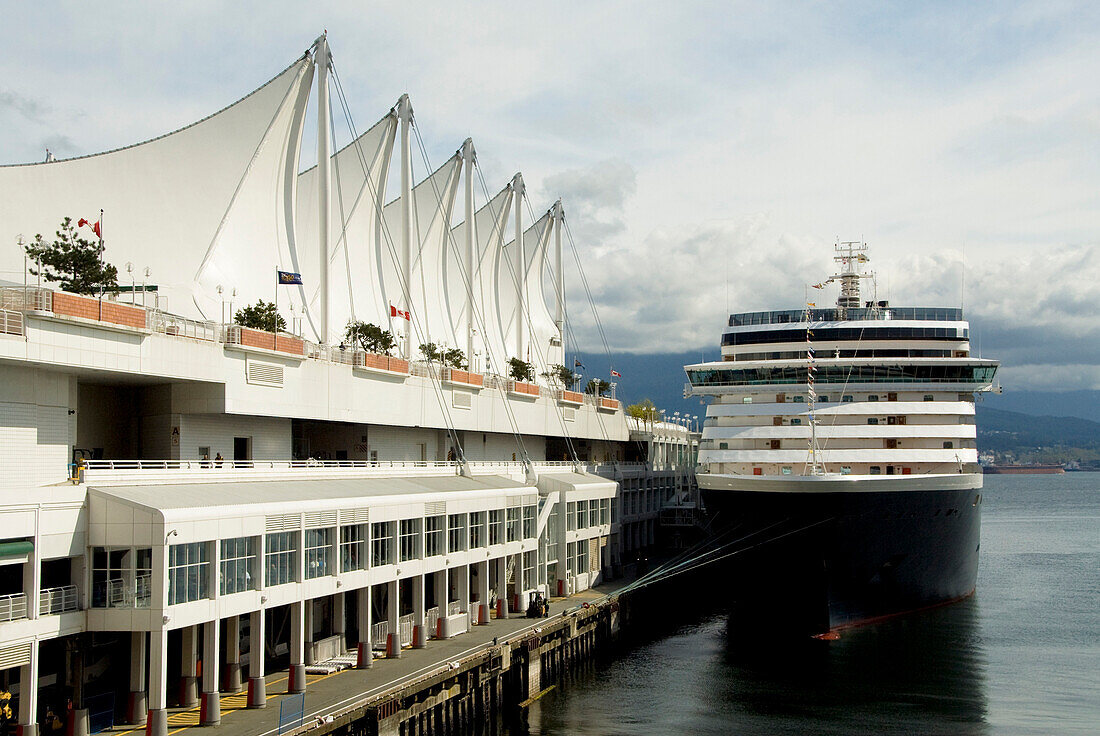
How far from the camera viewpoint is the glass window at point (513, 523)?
48438 mm

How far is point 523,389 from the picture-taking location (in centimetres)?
6469

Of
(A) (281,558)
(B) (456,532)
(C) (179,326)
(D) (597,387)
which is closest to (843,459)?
(B) (456,532)

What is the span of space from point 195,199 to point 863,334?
111 feet

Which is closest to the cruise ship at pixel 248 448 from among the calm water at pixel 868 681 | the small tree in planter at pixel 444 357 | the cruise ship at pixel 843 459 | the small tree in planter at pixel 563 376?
the small tree in planter at pixel 444 357

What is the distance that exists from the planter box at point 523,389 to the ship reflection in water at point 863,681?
62.4 ft

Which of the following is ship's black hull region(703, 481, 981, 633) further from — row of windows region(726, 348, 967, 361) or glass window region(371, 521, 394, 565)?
glass window region(371, 521, 394, 565)

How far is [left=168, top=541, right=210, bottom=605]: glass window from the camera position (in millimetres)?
28016

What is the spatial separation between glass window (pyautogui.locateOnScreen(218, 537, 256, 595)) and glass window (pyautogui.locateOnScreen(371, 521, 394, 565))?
22.4ft

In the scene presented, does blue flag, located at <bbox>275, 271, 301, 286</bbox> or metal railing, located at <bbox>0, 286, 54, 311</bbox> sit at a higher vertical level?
blue flag, located at <bbox>275, 271, 301, 286</bbox>

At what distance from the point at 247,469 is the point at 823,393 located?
30.4 m

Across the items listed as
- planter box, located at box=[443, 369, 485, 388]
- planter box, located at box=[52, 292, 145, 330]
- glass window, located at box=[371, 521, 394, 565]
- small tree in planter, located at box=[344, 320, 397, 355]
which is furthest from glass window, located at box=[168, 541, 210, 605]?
planter box, located at box=[443, 369, 485, 388]

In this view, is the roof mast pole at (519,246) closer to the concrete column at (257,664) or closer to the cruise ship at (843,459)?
the cruise ship at (843,459)

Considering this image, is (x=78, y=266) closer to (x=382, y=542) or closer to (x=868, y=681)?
(x=382, y=542)

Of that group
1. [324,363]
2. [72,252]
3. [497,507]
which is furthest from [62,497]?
[497,507]
